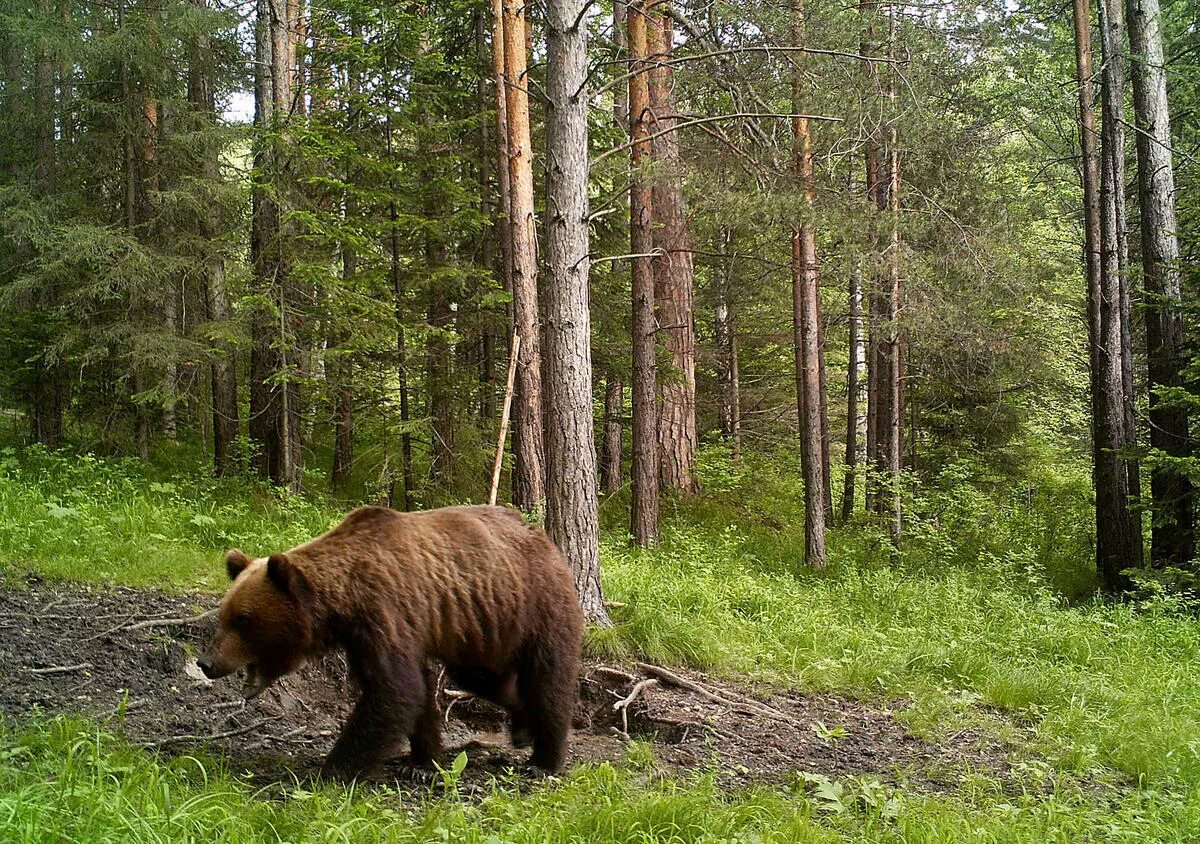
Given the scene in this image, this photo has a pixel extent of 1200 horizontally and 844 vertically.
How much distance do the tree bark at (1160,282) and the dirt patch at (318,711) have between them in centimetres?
889

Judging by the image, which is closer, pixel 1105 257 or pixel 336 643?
pixel 336 643

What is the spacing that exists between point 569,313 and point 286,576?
3.71 metres

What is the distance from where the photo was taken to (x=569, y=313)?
7395mm

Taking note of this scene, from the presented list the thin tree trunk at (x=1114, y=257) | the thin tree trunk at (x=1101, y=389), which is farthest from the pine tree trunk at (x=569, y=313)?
the thin tree trunk at (x=1114, y=257)

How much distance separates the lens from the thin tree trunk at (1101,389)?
1368cm

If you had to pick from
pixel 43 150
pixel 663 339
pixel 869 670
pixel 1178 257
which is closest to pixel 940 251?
pixel 1178 257

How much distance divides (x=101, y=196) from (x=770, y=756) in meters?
17.3

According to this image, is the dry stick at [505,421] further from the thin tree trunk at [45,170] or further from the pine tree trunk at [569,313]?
the thin tree trunk at [45,170]

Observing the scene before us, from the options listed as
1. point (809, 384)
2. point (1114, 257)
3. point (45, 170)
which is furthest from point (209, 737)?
point (45, 170)

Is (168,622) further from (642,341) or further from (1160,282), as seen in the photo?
(1160,282)

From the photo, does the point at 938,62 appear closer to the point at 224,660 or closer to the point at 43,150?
the point at 224,660

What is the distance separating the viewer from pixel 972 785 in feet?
16.4

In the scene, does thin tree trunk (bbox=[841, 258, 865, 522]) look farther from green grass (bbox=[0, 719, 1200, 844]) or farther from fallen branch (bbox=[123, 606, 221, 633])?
fallen branch (bbox=[123, 606, 221, 633])

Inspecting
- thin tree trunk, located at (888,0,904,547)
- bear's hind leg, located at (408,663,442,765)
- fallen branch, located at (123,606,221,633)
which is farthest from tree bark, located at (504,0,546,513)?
bear's hind leg, located at (408,663,442,765)
